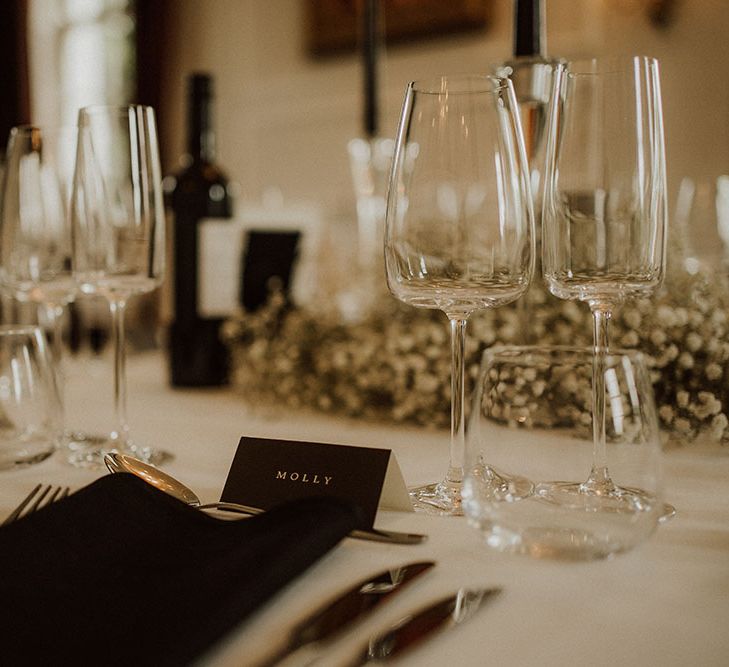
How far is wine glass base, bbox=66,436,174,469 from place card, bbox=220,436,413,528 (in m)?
0.24

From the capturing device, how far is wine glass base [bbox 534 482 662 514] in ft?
1.80

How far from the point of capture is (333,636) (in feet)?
1.55

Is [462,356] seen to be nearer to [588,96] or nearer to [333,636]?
[588,96]

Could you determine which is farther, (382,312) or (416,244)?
(382,312)

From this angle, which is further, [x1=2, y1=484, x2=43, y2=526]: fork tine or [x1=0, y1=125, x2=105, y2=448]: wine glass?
[x1=0, y1=125, x2=105, y2=448]: wine glass

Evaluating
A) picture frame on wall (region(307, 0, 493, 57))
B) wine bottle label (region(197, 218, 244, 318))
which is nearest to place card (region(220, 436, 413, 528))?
wine bottle label (region(197, 218, 244, 318))

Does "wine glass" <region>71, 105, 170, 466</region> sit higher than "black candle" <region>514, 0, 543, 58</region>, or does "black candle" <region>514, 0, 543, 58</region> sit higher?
"black candle" <region>514, 0, 543, 58</region>

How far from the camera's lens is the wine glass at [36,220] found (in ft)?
3.73

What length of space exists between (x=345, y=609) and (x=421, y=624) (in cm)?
5

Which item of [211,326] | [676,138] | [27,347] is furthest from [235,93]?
[27,347]

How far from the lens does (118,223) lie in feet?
3.39

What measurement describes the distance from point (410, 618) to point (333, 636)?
0.06m

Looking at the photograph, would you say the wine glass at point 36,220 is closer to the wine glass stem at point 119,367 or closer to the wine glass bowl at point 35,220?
the wine glass bowl at point 35,220

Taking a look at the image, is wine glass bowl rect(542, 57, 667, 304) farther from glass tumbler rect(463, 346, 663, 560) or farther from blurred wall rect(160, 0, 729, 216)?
blurred wall rect(160, 0, 729, 216)
